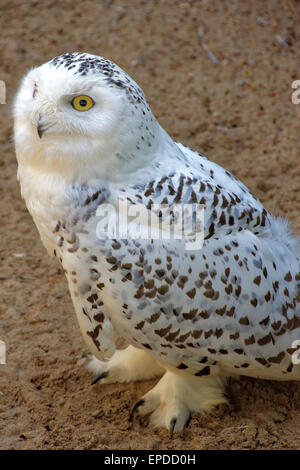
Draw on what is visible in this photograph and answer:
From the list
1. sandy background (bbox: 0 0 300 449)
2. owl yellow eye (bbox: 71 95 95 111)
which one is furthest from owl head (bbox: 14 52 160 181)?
sandy background (bbox: 0 0 300 449)

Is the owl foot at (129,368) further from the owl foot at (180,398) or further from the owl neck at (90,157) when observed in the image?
A: the owl neck at (90,157)

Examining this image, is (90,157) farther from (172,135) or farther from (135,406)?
(172,135)

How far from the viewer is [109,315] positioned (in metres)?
3.36

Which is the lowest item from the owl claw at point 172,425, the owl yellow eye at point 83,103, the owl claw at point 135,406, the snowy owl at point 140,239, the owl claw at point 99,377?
the owl claw at point 172,425

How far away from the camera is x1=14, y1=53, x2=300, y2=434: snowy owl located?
120 inches

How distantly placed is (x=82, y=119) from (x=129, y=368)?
175 centimetres

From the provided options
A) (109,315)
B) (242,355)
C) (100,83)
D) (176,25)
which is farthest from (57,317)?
(176,25)

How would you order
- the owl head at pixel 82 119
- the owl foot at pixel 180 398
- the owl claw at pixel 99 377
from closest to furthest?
the owl head at pixel 82 119 < the owl foot at pixel 180 398 < the owl claw at pixel 99 377

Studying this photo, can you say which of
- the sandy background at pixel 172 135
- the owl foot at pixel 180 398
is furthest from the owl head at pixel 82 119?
the sandy background at pixel 172 135

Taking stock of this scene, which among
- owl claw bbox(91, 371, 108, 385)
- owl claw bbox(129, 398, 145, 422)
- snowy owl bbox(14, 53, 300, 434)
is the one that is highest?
snowy owl bbox(14, 53, 300, 434)

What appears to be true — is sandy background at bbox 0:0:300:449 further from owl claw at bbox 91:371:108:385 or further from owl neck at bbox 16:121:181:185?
owl neck at bbox 16:121:181:185

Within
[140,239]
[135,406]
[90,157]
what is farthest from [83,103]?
[135,406]

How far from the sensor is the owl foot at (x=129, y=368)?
4094 mm

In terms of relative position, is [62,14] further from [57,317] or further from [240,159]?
[57,317]
